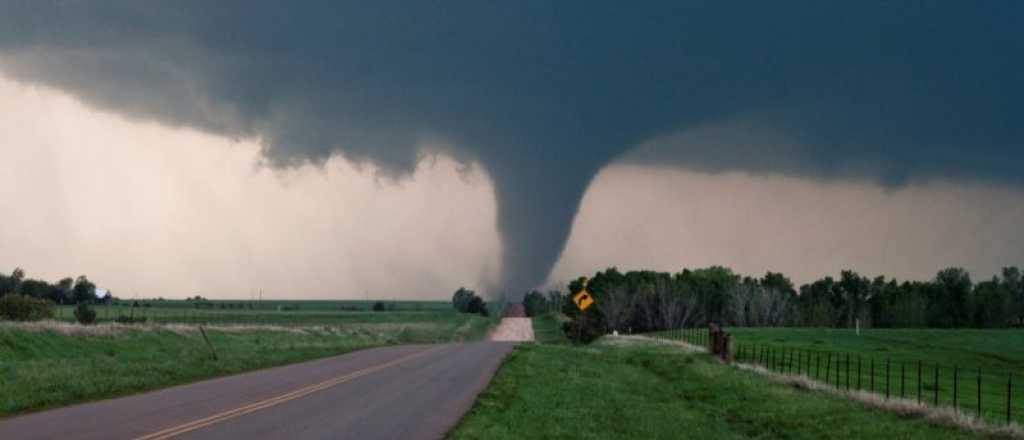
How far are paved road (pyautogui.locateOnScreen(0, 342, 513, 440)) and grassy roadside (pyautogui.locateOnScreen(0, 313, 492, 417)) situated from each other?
3.90 ft

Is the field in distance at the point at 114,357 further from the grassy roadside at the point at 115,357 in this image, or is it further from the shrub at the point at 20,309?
the shrub at the point at 20,309

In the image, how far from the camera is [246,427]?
2245cm

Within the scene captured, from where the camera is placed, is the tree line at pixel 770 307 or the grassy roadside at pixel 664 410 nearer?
the grassy roadside at pixel 664 410

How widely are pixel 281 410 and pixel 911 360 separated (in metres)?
59.7

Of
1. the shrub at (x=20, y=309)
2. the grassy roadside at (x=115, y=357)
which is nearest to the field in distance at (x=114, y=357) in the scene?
the grassy roadside at (x=115, y=357)

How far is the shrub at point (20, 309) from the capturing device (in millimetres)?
85250

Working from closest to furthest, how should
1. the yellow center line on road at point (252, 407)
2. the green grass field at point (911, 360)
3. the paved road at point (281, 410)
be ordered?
1. the yellow center line on road at point (252, 407)
2. the paved road at point (281, 410)
3. the green grass field at point (911, 360)

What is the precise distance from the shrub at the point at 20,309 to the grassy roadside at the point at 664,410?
52.2m

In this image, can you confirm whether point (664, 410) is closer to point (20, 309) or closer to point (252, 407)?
point (252, 407)

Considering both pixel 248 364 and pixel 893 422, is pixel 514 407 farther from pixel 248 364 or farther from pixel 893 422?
pixel 248 364

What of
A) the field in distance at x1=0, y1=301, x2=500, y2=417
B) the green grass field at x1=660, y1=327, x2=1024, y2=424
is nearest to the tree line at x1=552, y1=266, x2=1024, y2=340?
the green grass field at x1=660, y1=327, x2=1024, y2=424

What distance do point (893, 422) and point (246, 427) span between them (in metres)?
14.8

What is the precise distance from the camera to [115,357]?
5366 cm

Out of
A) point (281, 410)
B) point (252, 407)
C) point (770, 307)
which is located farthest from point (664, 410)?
point (770, 307)
